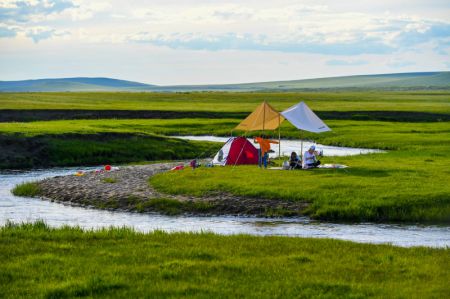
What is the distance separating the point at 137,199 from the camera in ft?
113

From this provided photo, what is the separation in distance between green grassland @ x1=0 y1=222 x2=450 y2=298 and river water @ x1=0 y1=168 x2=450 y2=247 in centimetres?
385

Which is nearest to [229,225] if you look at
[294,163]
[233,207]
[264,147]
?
[233,207]

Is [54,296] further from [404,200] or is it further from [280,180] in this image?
[280,180]

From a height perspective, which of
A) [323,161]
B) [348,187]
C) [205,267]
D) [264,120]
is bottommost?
[323,161]

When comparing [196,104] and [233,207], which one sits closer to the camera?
[233,207]

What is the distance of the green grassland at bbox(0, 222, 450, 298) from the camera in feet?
51.5

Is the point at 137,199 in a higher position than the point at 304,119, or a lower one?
lower

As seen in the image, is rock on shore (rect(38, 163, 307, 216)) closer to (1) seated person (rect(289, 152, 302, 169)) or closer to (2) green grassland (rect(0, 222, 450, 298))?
(1) seated person (rect(289, 152, 302, 169))

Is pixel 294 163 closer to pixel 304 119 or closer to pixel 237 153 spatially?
pixel 304 119

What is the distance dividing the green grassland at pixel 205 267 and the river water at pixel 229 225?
3847mm

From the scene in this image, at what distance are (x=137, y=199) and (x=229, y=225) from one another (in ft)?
23.1

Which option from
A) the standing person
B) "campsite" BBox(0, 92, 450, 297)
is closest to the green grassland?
"campsite" BBox(0, 92, 450, 297)

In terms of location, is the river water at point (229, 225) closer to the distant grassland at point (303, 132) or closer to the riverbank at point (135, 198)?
the riverbank at point (135, 198)

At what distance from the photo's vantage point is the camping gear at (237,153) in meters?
44.0
